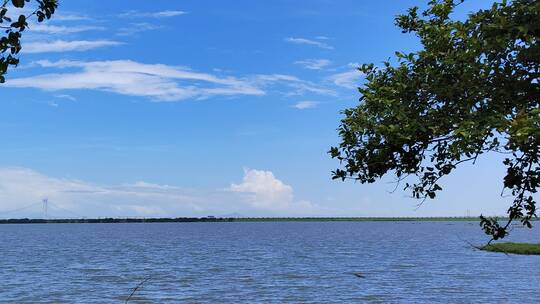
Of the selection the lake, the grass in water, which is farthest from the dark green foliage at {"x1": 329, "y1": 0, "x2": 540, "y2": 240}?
the grass in water

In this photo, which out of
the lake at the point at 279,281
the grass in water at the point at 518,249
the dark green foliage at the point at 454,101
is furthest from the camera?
the grass in water at the point at 518,249

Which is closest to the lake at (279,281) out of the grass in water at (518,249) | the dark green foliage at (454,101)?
the grass in water at (518,249)

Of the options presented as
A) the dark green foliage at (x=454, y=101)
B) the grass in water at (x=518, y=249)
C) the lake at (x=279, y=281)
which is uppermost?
the dark green foliage at (x=454, y=101)

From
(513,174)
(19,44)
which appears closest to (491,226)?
(513,174)

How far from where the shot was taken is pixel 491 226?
16391mm

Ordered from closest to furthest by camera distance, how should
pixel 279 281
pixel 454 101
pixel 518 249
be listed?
pixel 454 101 < pixel 279 281 < pixel 518 249

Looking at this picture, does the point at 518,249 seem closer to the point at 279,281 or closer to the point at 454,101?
the point at 279,281

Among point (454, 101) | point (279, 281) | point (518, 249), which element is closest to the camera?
point (454, 101)

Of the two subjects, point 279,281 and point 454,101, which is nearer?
point 454,101

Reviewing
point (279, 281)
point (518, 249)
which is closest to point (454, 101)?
point (279, 281)

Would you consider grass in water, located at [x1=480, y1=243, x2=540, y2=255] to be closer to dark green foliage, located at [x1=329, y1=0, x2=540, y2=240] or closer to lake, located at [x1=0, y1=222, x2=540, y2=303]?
lake, located at [x1=0, y1=222, x2=540, y2=303]

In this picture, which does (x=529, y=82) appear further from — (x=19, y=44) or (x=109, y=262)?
(x=109, y=262)

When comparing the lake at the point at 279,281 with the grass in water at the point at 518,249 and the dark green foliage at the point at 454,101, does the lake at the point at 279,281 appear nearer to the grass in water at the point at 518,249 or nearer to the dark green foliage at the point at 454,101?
the grass in water at the point at 518,249

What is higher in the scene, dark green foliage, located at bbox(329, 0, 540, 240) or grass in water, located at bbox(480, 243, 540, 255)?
dark green foliage, located at bbox(329, 0, 540, 240)
